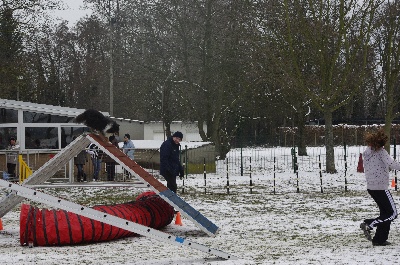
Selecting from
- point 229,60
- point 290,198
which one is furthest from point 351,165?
point 290,198

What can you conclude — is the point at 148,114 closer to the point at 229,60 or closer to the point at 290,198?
the point at 229,60

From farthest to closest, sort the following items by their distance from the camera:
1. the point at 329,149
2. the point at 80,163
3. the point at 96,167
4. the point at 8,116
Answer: the point at 329,149
the point at 8,116
the point at 96,167
the point at 80,163

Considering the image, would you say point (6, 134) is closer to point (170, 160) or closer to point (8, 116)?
point (8, 116)

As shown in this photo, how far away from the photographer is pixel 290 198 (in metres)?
17.3

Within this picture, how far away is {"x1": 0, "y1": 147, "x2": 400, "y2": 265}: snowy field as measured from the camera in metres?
8.88

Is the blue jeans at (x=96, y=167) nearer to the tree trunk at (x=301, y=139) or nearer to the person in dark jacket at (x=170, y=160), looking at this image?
the person in dark jacket at (x=170, y=160)

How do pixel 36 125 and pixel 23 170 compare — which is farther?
pixel 36 125

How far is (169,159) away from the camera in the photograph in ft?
46.4

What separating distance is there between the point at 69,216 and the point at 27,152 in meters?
13.9

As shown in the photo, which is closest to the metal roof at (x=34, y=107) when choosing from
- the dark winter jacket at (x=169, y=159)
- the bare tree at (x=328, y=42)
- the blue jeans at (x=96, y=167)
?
the blue jeans at (x=96, y=167)

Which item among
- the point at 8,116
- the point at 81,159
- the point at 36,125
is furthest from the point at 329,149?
the point at 8,116

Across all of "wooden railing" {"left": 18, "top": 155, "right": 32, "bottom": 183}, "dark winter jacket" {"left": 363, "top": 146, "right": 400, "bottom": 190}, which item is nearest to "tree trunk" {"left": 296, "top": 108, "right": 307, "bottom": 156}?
"wooden railing" {"left": 18, "top": 155, "right": 32, "bottom": 183}

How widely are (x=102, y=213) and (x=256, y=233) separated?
3646 mm

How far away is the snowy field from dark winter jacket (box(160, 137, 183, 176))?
1.19m
